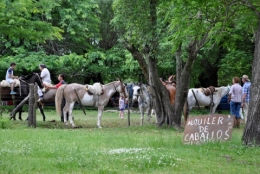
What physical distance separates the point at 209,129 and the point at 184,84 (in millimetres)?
5808

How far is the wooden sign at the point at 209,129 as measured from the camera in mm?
11406

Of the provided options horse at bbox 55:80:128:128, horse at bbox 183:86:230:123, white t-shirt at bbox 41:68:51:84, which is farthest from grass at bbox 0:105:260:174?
horse at bbox 183:86:230:123

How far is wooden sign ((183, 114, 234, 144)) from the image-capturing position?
11.4m

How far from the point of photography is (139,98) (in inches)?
813

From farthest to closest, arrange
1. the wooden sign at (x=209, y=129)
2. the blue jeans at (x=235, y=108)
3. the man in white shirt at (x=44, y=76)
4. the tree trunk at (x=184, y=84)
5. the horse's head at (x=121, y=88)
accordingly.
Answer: the man in white shirt at (x=44, y=76), the horse's head at (x=121, y=88), the blue jeans at (x=235, y=108), the tree trunk at (x=184, y=84), the wooden sign at (x=209, y=129)

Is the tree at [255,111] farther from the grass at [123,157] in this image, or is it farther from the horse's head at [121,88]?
the horse's head at [121,88]

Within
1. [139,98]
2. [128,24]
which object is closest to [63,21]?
[139,98]

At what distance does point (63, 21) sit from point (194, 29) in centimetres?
2264

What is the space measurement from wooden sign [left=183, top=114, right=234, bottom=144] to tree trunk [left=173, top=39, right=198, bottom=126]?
201 inches

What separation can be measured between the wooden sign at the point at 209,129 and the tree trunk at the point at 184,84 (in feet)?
16.7

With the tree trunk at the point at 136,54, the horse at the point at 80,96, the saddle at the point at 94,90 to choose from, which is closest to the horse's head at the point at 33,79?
the horse at the point at 80,96

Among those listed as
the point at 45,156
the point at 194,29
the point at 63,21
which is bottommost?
the point at 45,156

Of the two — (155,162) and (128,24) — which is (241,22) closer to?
(128,24)

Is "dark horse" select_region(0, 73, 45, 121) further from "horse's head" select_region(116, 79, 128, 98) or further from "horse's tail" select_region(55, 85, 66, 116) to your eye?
"horse's head" select_region(116, 79, 128, 98)
